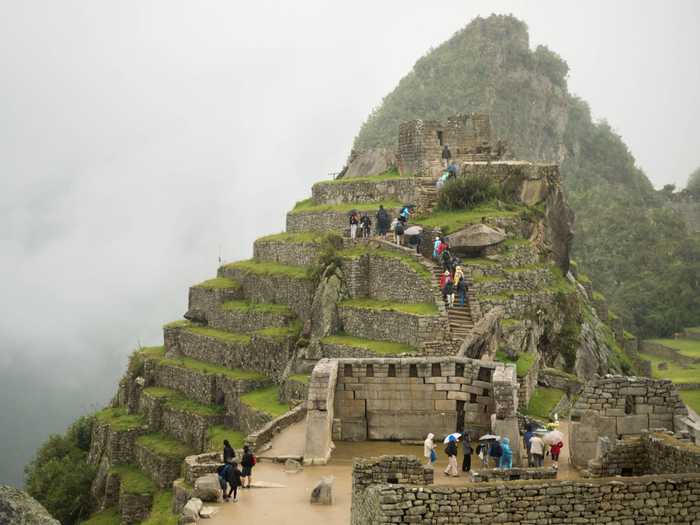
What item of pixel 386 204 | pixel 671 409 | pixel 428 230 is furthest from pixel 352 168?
pixel 671 409

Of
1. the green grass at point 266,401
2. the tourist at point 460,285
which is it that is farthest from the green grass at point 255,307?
the tourist at point 460,285

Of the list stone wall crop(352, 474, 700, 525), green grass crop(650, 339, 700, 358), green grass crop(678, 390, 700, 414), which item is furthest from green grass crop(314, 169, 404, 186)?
stone wall crop(352, 474, 700, 525)

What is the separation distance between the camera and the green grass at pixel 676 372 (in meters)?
47.2

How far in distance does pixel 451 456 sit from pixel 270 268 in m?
28.6

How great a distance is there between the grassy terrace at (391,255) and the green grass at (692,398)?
1004 cm

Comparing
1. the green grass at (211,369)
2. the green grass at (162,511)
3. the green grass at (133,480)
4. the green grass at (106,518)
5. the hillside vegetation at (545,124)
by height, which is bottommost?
the green grass at (106,518)

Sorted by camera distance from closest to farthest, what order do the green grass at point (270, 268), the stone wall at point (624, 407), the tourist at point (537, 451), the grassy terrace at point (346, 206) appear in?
the stone wall at point (624, 407) → the tourist at point (537, 451) → the green grass at point (270, 268) → the grassy terrace at point (346, 206)

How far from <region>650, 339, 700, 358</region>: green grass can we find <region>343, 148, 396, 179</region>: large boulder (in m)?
20.9

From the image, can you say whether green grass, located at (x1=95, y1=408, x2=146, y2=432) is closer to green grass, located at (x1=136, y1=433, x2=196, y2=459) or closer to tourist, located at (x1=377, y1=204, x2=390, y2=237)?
green grass, located at (x1=136, y1=433, x2=196, y2=459)

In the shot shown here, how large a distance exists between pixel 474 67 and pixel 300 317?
7612cm

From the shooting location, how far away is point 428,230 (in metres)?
38.5

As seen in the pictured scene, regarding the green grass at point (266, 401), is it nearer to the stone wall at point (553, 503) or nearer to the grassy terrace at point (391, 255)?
the grassy terrace at point (391, 255)

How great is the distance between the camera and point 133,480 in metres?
42.0

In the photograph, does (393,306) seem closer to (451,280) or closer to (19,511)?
(451,280)
